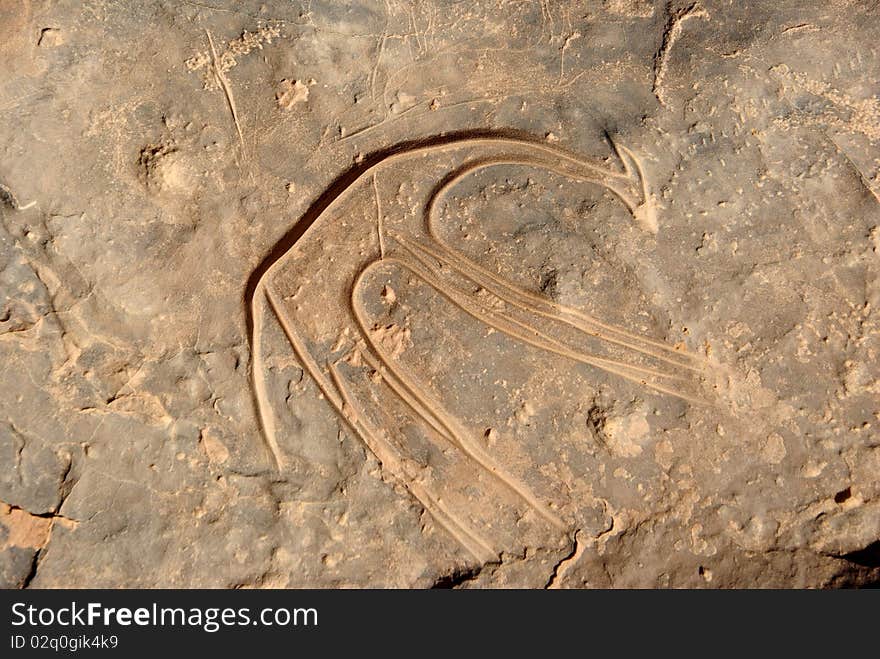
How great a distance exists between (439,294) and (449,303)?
7 cm

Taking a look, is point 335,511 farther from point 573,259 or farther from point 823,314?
point 823,314

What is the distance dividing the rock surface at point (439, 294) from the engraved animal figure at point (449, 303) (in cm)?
1

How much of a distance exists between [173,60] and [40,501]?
2278 millimetres

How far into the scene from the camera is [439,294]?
3225mm

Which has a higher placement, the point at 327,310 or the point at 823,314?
the point at 327,310

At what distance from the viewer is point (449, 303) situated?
321cm

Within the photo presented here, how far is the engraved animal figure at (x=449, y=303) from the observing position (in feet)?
9.84

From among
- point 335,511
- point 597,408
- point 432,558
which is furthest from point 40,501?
point 597,408

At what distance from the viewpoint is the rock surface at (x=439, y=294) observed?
2.94m

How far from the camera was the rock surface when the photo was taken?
116 inches

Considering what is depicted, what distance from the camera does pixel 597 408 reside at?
3.06 m

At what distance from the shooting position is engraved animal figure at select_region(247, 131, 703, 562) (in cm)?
300

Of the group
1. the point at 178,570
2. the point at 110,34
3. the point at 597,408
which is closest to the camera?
the point at 178,570

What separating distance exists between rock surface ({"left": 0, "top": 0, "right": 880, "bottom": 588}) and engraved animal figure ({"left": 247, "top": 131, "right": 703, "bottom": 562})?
0.01 meters
